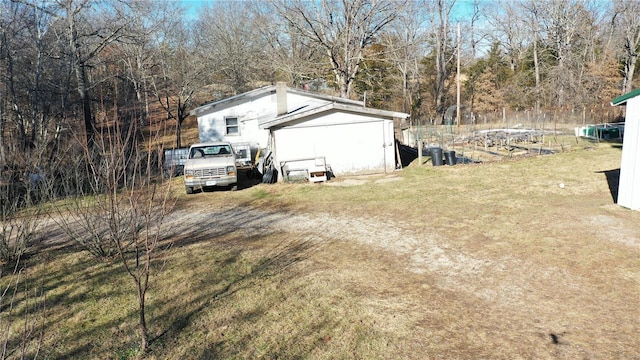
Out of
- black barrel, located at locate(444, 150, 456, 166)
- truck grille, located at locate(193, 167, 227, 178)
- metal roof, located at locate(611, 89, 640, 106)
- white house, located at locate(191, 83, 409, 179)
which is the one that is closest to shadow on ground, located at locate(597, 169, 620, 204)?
metal roof, located at locate(611, 89, 640, 106)

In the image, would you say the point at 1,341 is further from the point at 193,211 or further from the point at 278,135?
the point at 278,135

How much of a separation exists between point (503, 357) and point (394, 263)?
2815mm

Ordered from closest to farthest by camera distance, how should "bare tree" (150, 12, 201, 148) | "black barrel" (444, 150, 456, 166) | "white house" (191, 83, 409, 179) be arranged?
"white house" (191, 83, 409, 179)
"black barrel" (444, 150, 456, 166)
"bare tree" (150, 12, 201, 148)

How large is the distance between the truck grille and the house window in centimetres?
812

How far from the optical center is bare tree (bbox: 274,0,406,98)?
25.7m

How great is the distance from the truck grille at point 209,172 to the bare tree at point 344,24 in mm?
14649

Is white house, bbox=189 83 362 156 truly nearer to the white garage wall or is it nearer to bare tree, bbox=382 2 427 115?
the white garage wall

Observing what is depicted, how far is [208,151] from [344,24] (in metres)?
15.7

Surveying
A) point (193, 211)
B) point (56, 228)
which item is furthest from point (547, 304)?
point (56, 228)

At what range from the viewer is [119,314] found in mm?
5336

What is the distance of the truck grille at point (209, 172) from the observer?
13555 millimetres

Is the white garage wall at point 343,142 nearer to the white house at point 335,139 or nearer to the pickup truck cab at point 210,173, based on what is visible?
the white house at point 335,139

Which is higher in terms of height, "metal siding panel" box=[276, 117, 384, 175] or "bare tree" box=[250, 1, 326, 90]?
"bare tree" box=[250, 1, 326, 90]

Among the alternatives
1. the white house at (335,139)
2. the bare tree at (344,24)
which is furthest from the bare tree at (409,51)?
the white house at (335,139)
